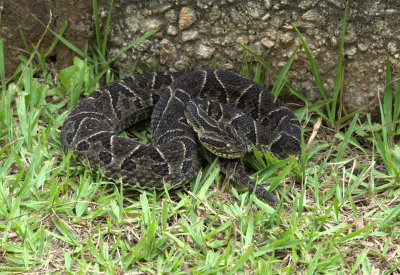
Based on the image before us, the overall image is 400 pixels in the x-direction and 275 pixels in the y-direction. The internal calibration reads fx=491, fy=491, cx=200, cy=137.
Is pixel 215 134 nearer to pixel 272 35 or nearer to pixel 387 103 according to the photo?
pixel 272 35

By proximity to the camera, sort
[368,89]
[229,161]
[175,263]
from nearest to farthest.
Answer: [175,263], [229,161], [368,89]

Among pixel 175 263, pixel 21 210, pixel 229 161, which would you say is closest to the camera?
pixel 175 263

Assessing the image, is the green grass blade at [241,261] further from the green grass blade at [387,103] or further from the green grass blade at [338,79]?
the green grass blade at [387,103]

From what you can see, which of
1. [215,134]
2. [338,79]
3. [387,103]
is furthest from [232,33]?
[387,103]

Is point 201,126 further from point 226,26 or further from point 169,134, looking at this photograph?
point 226,26

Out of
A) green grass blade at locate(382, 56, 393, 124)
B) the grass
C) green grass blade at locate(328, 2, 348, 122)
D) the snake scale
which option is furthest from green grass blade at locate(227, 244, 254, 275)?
green grass blade at locate(382, 56, 393, 124)

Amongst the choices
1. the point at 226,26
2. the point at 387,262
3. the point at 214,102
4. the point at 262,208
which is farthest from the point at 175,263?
the point at 226,26
